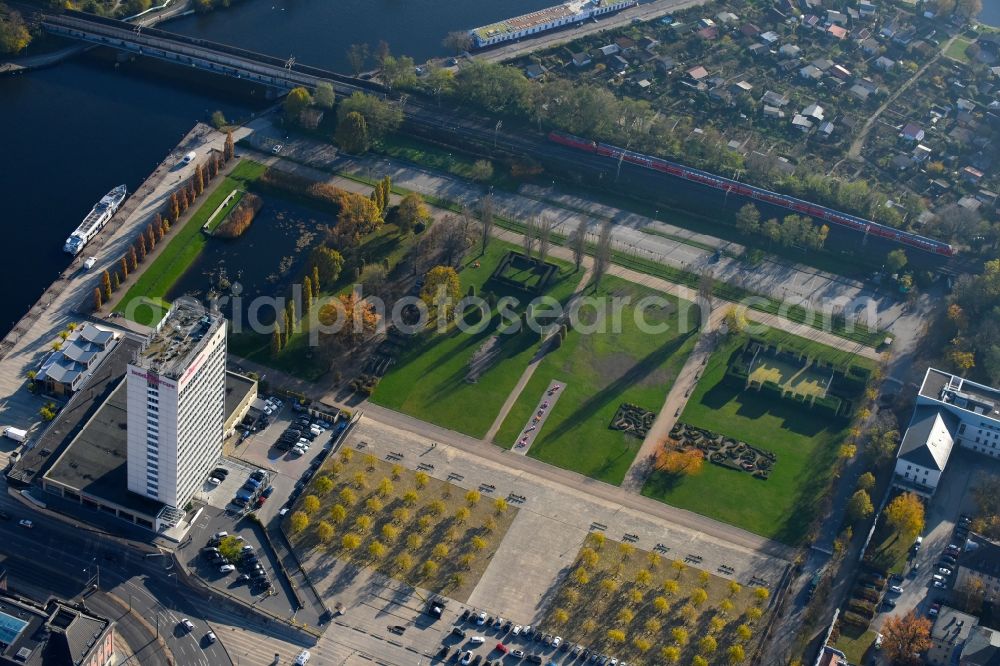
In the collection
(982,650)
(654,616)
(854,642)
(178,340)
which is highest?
(178,340)

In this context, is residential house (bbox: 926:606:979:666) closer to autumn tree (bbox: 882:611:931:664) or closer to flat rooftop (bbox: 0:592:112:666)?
autumn tree (bbox: 882:611:931:664)

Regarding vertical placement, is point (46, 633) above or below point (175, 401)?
below

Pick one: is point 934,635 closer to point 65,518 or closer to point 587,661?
point 587,661

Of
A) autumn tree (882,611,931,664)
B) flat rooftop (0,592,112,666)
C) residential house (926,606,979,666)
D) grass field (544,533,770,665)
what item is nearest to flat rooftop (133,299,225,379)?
flat rooftop (0,592,112,666)

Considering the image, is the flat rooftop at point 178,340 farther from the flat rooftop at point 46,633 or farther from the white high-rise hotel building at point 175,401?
the flat rooftop at point 46,633

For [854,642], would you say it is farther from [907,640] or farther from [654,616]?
[654,616]

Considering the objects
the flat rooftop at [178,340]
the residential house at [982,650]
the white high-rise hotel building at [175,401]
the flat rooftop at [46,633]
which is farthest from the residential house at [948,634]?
the flat rooftop at [46,633]

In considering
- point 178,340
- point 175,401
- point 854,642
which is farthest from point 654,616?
point 178,340
